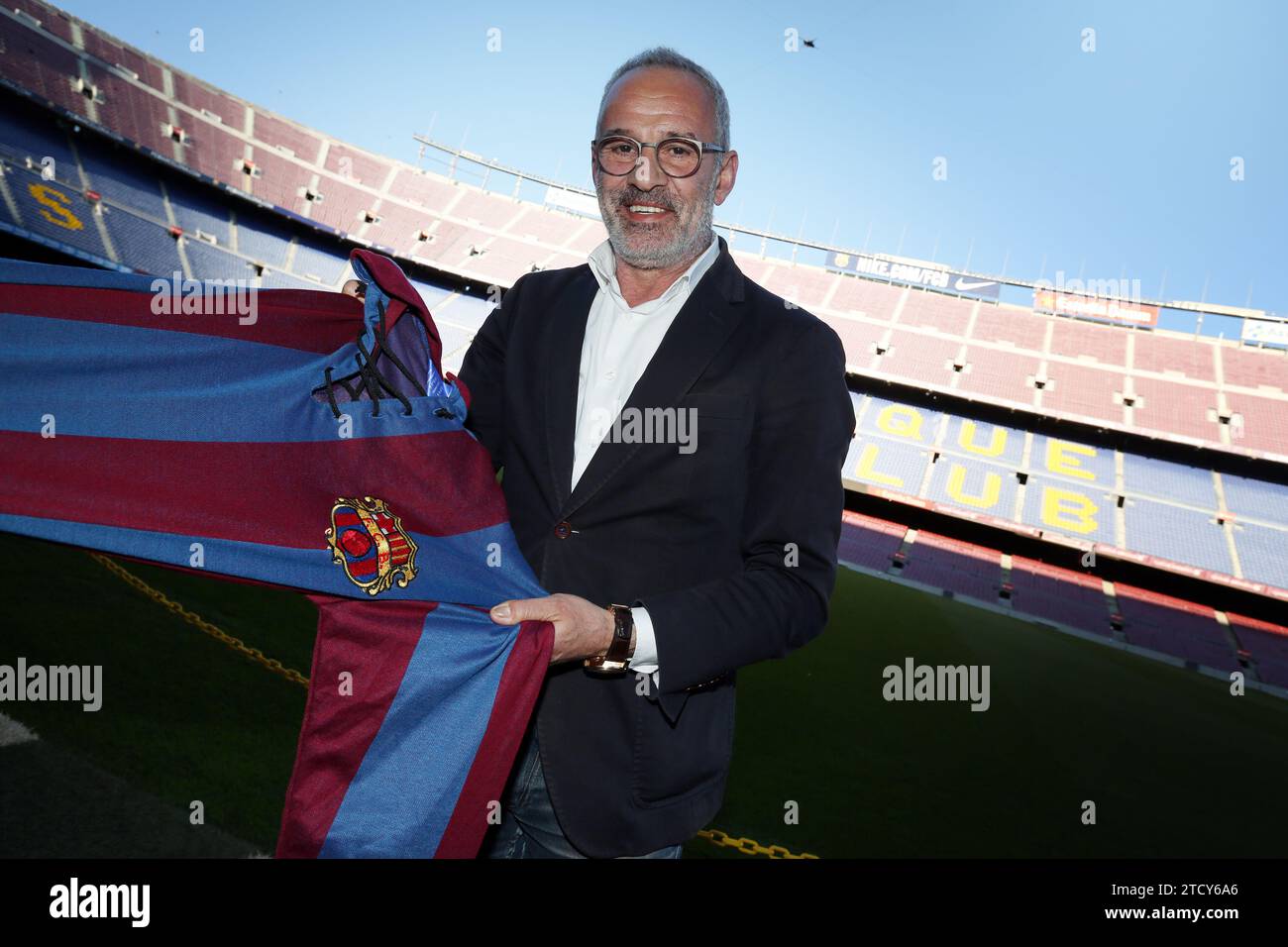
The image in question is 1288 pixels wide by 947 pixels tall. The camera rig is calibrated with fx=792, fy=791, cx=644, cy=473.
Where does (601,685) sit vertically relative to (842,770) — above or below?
above

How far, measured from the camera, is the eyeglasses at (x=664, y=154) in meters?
1.88

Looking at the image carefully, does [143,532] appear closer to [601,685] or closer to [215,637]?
[601,685]

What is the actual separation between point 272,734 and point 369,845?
133 inches

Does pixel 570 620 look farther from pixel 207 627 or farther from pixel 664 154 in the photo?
pixel 207 627

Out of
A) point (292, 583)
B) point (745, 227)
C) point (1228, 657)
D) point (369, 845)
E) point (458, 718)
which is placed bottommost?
point (1228, 657)

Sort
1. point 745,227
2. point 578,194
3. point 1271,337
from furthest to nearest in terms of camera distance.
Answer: point 578,194
point 745,227
point 1271,337

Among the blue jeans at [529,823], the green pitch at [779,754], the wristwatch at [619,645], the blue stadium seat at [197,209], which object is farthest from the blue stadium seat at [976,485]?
the blue stadium seat at [197,209]

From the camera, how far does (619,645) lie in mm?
1623

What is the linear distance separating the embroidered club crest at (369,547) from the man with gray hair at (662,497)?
300 millimetres

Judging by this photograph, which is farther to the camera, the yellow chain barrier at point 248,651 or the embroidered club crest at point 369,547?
the yellow chain barrier at point 248,651

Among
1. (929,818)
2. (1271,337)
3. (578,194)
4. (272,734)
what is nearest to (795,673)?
(929,818)

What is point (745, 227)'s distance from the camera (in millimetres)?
33500

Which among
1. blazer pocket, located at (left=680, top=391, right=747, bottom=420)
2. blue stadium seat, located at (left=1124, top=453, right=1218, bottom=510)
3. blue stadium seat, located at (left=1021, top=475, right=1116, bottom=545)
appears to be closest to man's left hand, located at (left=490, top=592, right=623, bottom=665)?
blazer pocket, located at (left=680, top=391, right=747, bottom=420)

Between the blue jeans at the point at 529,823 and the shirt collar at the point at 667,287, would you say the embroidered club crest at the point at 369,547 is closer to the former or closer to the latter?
the blue jeans at the point at 529,823
